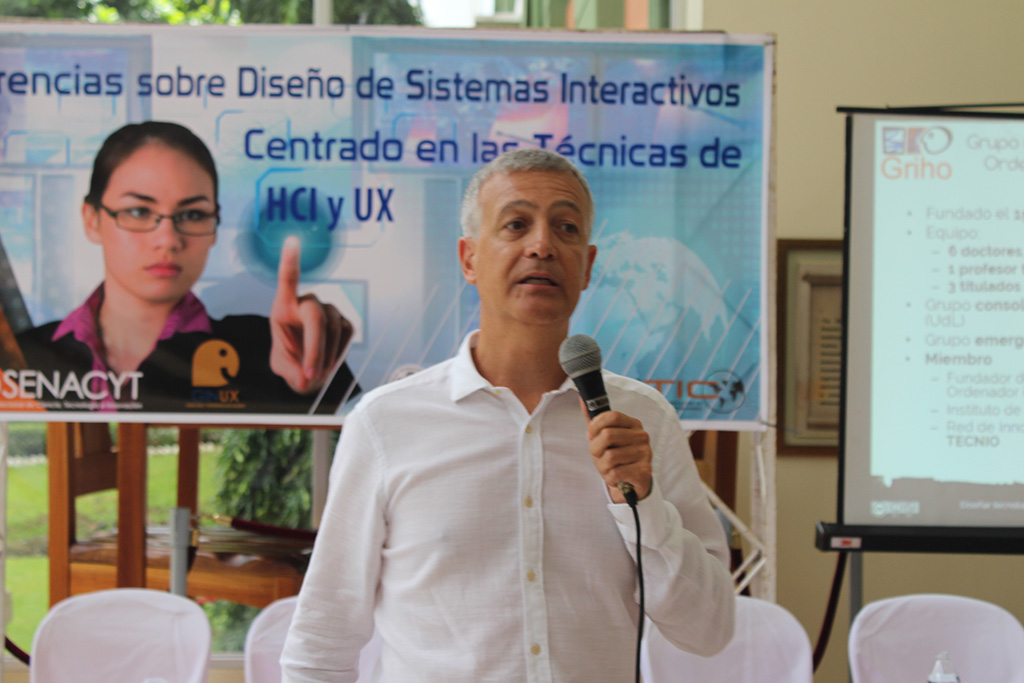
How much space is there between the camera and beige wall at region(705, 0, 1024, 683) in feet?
12.4

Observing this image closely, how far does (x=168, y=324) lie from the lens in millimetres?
2934

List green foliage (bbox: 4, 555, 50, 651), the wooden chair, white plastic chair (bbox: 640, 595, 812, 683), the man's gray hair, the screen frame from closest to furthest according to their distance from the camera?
1. the man's gray hair
2. white plastic chair (bbox: 640, 595, 812, 683)
3. the screen frame
4. the wooden chair
5. green foliage (bbox: 4, 555, 50, 651)

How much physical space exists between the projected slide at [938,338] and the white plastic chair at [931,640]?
348 millimetres

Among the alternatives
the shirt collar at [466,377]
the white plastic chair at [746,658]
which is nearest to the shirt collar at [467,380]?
the shirt collar at [466,377]

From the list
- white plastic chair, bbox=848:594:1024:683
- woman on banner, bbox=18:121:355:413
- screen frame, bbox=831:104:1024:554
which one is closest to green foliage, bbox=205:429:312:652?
woman on banner, bbox=18:121:355:413

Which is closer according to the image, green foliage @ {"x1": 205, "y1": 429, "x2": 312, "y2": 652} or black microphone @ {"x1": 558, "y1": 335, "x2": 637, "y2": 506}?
black microphone @ {"x1": 558, "y1": 335, "x2": 637, "y2": 506}

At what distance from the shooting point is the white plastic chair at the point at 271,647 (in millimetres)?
2447

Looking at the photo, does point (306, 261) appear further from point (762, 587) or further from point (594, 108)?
point (762, 587)

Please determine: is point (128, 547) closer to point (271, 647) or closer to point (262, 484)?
point (262, 484)

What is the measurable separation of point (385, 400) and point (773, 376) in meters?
1.74

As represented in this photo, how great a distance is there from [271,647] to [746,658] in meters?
1.33

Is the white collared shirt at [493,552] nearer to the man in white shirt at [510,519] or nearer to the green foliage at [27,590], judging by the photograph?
the man in white shirt at [510,519]

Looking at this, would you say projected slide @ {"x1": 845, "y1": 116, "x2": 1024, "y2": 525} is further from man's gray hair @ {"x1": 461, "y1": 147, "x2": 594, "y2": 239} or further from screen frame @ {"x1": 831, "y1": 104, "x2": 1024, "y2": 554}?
man's gray hair @ {"x1": 461, "y1": 147, "x2": 594, "y2": 239}

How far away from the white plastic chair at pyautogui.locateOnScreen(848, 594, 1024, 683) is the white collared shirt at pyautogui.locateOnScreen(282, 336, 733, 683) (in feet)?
4.13
